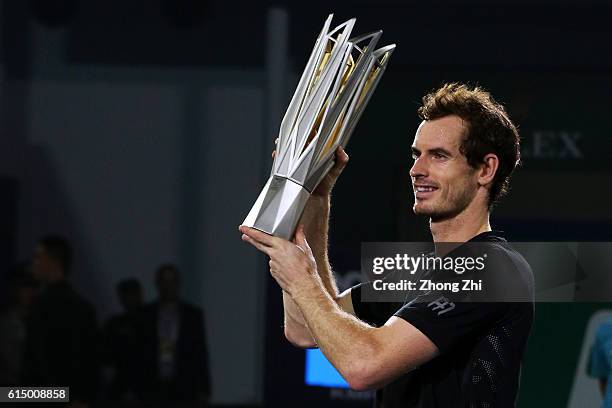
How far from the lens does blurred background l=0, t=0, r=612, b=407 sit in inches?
285

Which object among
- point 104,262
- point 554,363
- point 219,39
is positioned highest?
point 219,39

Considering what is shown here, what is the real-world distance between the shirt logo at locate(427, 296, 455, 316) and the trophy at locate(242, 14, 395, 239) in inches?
13.6

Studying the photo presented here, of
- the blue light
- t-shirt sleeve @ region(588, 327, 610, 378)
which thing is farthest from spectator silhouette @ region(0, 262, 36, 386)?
t-shirt sleeve @ region(588, 327, 610, 378)

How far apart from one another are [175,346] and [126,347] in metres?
0.64

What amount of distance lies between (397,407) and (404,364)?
0.17 metres

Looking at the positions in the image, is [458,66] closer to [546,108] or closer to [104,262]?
[546,108]

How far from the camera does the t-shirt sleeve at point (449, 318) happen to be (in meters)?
2.25

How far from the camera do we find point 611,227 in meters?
6.71

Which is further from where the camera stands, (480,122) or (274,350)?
(274,350)

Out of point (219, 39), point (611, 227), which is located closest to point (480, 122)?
point (611, 227)

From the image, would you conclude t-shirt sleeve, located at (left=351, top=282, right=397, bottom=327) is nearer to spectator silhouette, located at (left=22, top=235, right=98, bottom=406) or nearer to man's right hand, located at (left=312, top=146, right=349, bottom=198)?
man's right hand, located at (left=312, top=146, right=349, bottom=198)

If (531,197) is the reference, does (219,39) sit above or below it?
above

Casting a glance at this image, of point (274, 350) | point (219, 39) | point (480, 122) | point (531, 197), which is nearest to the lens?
point (480, 122)

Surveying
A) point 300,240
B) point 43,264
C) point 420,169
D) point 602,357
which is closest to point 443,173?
point 420,169
